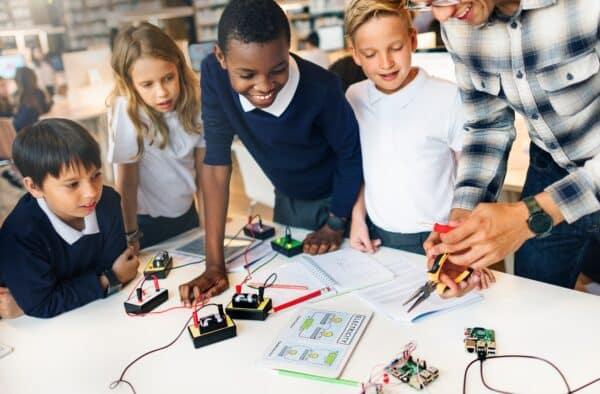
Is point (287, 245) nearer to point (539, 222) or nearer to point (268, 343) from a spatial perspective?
point (268, 343)

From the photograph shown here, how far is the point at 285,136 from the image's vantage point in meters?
1.50

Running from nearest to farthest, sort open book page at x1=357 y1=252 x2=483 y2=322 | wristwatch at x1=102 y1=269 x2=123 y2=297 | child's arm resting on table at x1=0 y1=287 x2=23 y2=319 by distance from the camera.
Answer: open book page at x1=357 y1=252 x2=483 y2=322
child's arm resting on table at x1=0 y1=287 x2=23 y2=319
wristwatch at x1=102 y1=269 x2=123 y2=297

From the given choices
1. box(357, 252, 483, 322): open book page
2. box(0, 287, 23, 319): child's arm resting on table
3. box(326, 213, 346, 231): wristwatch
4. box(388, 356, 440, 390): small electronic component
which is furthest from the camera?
box(326, 213, 346, 231): wristwatch

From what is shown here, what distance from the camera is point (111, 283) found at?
4.50 ft

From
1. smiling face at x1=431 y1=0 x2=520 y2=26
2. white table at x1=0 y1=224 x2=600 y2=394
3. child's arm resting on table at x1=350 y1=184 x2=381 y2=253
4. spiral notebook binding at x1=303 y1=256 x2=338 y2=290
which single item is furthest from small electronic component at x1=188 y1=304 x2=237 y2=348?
smiling face at x1=431 y1=0 x2=520 y2=26

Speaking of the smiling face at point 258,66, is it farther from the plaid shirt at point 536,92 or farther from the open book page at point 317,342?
the open book page at point 317,342

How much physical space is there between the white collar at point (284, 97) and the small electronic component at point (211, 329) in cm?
57

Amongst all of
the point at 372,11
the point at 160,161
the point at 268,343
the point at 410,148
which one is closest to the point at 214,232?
the point at 160,161

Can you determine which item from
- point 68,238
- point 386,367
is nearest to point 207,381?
point 386,367

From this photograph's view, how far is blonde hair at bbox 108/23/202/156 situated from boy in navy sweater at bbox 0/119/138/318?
223 millimetres

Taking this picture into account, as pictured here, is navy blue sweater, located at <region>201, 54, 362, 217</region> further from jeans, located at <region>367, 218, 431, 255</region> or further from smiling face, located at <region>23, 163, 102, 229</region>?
smiling face, located at <region>23, 163, 102, 229</region>

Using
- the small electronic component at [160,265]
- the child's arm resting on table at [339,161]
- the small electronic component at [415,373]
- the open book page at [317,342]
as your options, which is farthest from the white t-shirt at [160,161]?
the small electronic component at [415,373]

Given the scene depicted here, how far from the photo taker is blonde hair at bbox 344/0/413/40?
138cm

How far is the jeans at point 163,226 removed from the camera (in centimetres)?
160
